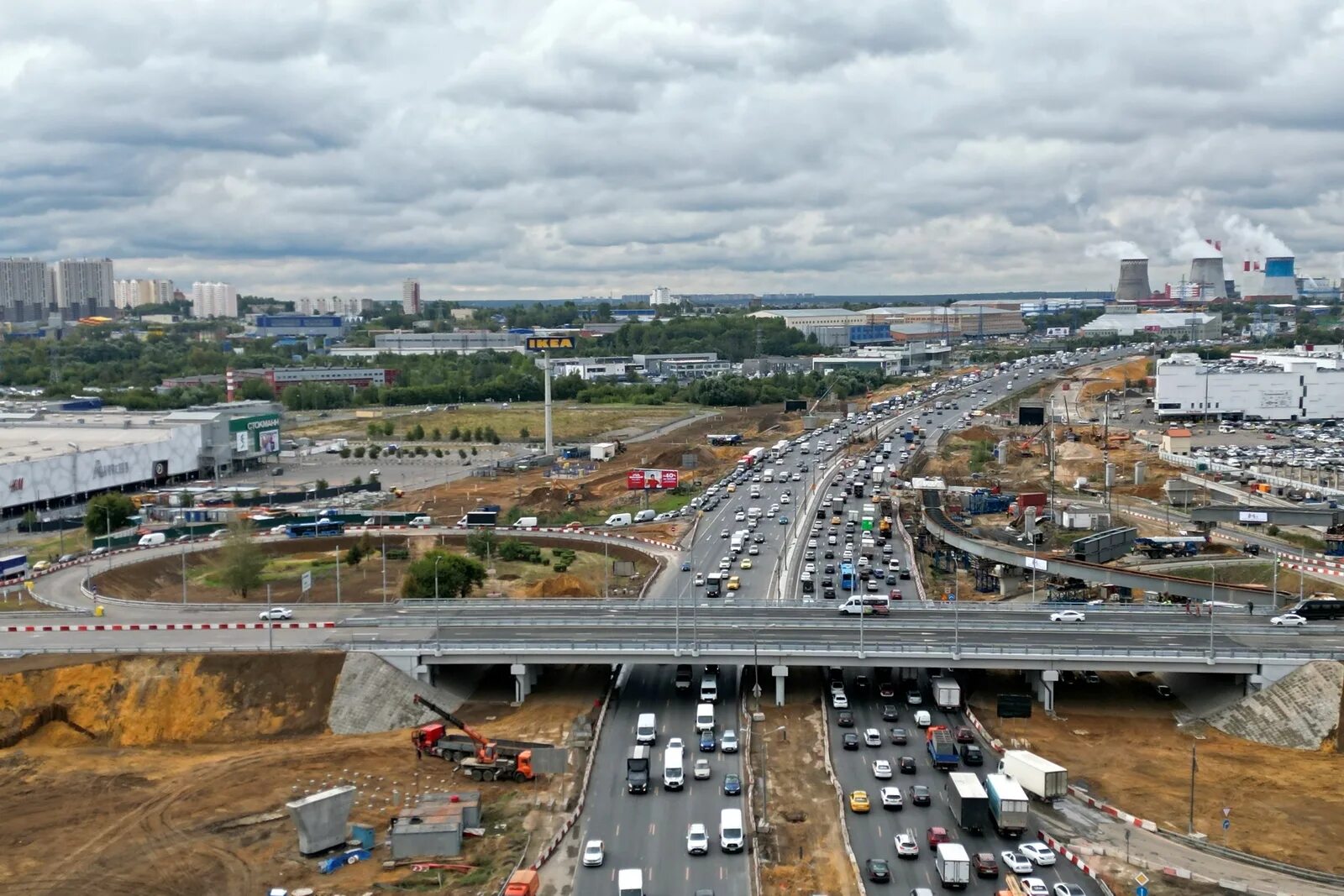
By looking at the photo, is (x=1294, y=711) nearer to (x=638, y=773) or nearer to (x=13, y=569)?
(x=638, y=773)

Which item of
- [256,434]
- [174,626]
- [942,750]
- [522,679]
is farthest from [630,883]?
[256,434]

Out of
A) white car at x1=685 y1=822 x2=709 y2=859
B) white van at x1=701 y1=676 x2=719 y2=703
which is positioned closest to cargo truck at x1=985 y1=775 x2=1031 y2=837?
white car at x1=685 y1=822 x2=709 y2=859

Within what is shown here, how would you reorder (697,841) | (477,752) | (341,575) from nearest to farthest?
1. (697,841)
2. (477,752)
3. (341,575)

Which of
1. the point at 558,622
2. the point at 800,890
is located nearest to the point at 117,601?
the point at 558,622

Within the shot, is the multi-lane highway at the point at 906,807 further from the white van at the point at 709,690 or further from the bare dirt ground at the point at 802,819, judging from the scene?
the white van at the point at 709,690

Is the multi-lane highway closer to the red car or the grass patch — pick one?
the red car

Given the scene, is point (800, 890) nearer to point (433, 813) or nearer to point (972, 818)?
point (972, 818)
